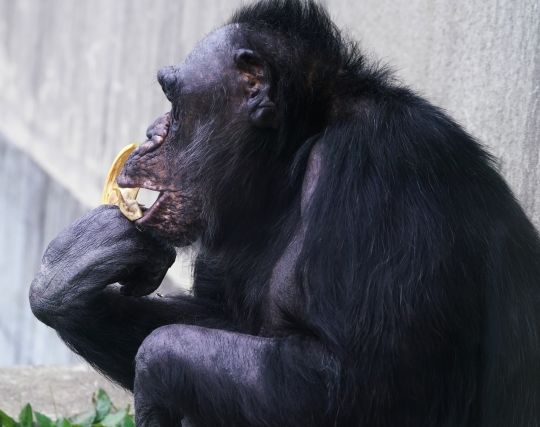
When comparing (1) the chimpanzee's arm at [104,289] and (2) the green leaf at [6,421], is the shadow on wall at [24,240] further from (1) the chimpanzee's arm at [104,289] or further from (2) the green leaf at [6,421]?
(1) the chimpanzee's arm at [104,289]

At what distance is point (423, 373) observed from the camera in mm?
2998

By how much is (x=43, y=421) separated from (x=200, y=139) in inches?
56.2

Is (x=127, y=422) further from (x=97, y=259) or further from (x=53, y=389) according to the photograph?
(x=97, y=259)

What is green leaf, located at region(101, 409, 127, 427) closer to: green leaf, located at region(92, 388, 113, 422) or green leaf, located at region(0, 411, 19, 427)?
green leaf, located at region(92, 388, 113, 422)

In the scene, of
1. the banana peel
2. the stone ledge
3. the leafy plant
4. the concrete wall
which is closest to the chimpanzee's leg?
the banana peel

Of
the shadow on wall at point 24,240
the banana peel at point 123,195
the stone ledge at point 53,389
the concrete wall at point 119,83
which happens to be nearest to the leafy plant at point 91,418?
the stone ledge at point 53,389

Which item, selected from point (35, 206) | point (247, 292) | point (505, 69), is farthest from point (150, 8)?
point (247, 292)

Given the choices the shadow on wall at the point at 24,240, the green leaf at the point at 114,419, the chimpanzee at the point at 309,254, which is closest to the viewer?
the chimpanzee at the point at 309,254

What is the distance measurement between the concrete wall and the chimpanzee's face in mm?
1137

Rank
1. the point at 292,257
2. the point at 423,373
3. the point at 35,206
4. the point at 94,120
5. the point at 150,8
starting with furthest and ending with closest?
the point at 35,206 → the point at 94,120 → the point at 150,8 → the point at 292,257 → the point at 423,373

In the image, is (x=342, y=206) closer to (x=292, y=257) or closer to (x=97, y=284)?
(x=292, y=257)

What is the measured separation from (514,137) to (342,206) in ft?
4.05

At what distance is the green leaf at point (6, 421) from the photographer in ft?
13.7

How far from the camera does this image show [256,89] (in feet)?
11.4
